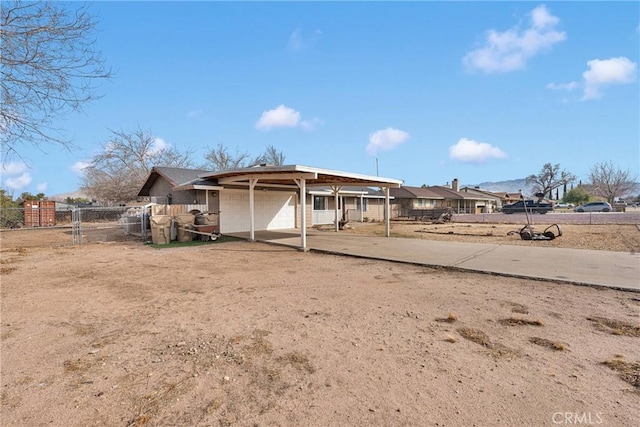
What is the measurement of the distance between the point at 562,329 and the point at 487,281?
8.35 feet

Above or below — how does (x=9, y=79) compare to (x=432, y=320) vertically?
above

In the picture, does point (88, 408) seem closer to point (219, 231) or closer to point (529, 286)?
point (529, 286)

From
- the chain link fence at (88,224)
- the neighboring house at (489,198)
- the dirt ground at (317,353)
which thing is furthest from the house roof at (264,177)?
the neighboring house at (489,198)

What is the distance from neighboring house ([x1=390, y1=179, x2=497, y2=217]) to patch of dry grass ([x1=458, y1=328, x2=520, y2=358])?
2988 cm

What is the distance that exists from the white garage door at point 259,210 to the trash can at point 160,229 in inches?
130

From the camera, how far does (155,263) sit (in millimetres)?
8719

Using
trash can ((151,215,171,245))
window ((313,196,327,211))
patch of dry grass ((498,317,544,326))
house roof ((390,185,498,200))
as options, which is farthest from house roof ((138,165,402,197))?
house roof ((390,185,498,200))

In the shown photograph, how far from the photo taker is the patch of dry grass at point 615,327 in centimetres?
398

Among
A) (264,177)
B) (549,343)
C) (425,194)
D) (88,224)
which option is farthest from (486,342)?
(425,194)

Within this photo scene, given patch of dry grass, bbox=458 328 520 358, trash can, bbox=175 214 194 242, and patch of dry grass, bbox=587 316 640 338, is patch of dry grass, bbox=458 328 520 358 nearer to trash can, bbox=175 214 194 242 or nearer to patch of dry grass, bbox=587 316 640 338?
patch of dry grass, bbox=587 316 640 338

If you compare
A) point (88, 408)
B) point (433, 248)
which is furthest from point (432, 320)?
point (433, 248)

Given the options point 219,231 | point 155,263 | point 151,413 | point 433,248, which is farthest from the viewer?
point 219,231

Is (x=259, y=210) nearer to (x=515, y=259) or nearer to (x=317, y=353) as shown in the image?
(x=515, y=259)

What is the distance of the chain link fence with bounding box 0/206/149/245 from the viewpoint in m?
13.2
